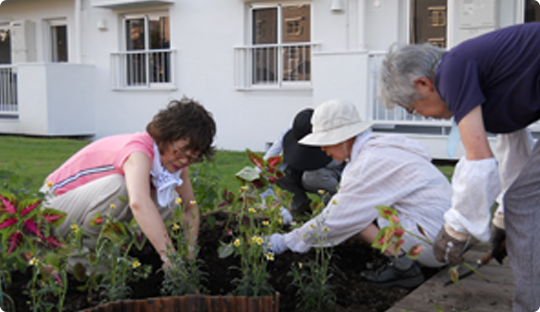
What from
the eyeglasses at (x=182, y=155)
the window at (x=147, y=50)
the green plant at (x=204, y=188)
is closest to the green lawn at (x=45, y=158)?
the window at (x=147, y=50)

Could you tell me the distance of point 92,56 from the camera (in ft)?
44.9

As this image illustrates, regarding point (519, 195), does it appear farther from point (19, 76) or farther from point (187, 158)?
point (19, 76)

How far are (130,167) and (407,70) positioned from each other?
4.21ft

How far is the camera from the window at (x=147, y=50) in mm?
12957

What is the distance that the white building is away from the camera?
9.37m

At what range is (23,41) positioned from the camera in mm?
14328

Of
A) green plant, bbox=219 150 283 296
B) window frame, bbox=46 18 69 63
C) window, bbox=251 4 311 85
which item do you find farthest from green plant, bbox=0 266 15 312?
window frame, bbox=46 18 69 63

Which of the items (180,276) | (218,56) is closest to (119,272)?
(180,276)

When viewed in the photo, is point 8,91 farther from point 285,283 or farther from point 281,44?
point 285,283

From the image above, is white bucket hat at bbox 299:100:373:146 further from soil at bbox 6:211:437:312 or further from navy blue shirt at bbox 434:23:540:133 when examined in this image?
navy blue shirt at bbox 434:23:540:133

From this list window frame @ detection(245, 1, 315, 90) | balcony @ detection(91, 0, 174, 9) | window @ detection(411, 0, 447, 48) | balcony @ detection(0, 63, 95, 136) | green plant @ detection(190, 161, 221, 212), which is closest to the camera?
green plant @ detection(190, 161, 221, 212)

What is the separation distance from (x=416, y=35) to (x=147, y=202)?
829cm

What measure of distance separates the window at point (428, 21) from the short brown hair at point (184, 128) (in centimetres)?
775

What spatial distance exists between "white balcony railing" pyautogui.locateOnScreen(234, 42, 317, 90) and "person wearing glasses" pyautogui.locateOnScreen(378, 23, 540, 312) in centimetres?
874
